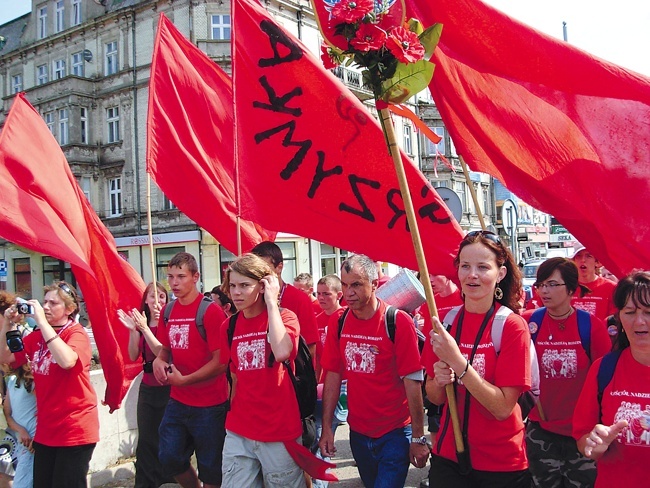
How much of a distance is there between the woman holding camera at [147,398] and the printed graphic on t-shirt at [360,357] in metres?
1.90

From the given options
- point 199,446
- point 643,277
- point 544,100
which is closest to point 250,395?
point 199,446

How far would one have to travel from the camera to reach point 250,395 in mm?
3836

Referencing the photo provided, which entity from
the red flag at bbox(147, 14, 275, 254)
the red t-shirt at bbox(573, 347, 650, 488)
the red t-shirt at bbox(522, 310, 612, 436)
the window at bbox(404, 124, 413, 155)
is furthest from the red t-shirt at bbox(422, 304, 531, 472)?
the window at bbox(404, 124, 413, 155)

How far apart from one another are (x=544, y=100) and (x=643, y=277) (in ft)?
5.17

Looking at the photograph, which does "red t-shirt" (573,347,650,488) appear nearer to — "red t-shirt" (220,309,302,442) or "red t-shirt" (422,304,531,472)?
"red t-shirt" (422,304,531,472)

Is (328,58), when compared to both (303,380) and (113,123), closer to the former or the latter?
(303,380)

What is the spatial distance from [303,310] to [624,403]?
8.90ft

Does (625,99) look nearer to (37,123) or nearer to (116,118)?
(37,123)

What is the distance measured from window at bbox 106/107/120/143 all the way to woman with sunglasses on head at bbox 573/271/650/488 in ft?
90.9

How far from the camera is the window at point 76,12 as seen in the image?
97.0 feet

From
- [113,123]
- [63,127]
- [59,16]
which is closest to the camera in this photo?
[113,123]

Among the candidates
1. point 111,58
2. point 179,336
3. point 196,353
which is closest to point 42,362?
point 179,336

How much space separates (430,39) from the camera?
10.5ft

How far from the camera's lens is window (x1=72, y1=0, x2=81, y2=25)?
29.6 meters
